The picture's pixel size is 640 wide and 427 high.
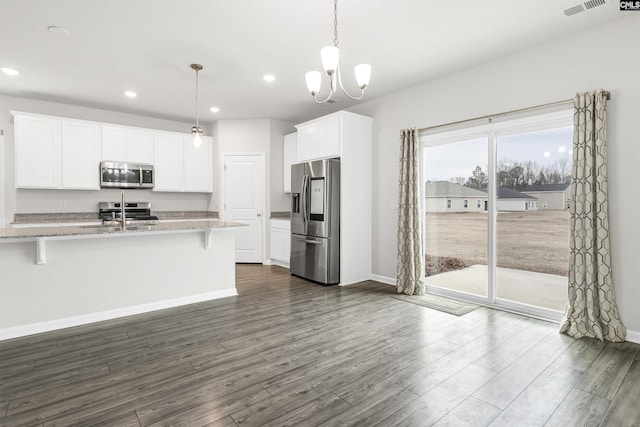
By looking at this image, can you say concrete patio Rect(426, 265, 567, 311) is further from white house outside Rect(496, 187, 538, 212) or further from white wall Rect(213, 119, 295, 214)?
white wall Rect(213, 119, 295, 214)

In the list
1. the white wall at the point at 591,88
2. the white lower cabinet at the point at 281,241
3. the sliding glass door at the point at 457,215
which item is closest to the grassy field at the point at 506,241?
the sliding glass door at the point at 457,215

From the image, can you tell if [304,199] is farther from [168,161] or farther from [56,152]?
[56,152]

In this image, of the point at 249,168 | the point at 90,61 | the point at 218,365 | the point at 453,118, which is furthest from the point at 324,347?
the point at 249,168

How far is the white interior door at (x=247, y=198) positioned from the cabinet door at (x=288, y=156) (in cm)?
48

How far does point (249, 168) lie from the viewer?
665 centimetres

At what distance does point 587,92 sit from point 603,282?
1.75 m

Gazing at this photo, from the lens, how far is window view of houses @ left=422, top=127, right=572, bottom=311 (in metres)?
3.56

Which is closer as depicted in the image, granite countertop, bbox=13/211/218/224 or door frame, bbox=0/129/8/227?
door frame, bbox=0/129/8/227

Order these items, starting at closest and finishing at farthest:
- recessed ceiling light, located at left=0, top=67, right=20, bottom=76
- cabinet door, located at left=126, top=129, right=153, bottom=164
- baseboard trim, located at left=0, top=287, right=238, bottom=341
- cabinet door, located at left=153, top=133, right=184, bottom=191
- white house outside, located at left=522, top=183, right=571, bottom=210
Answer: baseboard trim, located at left=0, top=287, right=238, bottom=341, white house outside, located at left=522, top=183, right=571, bottom=210, recessed ceiling light, located at left=0, top=67, right=20, bottom=76, cabinet door, located at left=126, top=129, right=153, bottom=164, cabinet door, located at left=153, top=133, right=184, bottom=191

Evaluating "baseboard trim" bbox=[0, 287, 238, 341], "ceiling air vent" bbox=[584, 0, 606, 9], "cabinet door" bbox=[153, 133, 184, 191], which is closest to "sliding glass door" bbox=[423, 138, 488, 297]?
"ceiling air vent" bbox=[584, 0, 606, 9]

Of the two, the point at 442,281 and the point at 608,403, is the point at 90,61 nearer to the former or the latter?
the point at 442,281

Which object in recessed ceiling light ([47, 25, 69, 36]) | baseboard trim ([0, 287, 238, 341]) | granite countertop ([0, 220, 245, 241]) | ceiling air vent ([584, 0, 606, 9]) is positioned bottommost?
baseboard trim ([0, 287, 238, 341])

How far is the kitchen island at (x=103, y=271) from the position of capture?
308 centimetres

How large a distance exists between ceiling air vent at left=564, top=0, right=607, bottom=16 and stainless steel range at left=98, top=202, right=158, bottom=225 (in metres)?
6.18
